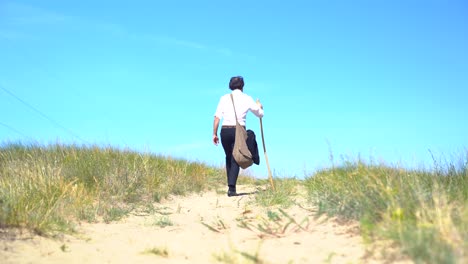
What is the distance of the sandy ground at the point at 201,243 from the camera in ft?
13.5

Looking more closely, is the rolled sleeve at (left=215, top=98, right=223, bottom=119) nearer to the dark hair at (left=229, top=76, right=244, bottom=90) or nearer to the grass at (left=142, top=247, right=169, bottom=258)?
the dark hair at (left=229, top=76, right=244, bottom=90)

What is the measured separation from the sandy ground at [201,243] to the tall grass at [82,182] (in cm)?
29

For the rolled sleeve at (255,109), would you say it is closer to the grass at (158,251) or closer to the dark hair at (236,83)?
A: the dark hair at (236,83)

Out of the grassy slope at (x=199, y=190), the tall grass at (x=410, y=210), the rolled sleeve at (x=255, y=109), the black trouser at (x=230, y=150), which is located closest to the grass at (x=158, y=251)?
the grassy slope at (x=199, y=190)

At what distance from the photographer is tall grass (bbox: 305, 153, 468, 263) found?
342 centimetres

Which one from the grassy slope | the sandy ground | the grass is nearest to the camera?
the grassy slope

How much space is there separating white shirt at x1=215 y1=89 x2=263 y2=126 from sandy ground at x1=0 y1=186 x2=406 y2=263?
2448mm

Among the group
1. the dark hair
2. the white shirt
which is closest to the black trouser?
the white shirt

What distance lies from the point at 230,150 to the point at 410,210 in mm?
4601

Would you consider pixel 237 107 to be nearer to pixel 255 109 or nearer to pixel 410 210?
pixel 255 109

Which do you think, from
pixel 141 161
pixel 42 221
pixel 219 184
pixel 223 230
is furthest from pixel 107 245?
pixel 219 184

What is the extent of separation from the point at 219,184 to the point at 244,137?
7.67ft

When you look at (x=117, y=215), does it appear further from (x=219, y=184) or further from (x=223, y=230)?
(x=219, y=184)

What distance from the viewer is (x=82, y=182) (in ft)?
25.5
